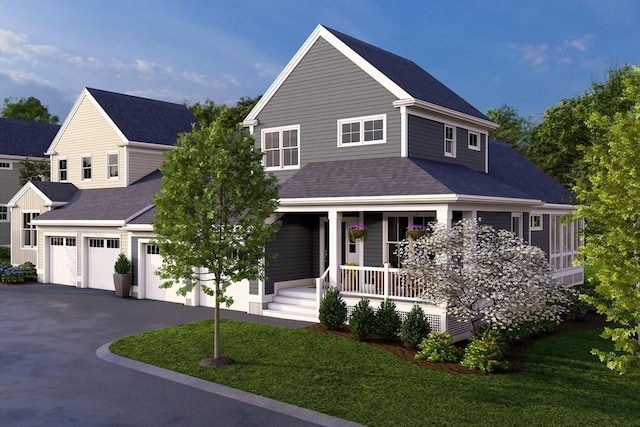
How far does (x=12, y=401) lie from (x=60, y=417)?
1551 mm

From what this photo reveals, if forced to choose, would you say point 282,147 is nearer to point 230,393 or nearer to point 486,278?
point 486,278

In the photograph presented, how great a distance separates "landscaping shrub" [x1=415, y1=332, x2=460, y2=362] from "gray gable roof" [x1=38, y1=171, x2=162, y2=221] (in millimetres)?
15453

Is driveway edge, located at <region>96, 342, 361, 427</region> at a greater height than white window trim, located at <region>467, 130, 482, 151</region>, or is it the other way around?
white window trim, located at <region>467, 130, 482, 151</region>

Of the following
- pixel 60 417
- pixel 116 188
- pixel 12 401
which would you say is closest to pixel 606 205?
pixel 60 417

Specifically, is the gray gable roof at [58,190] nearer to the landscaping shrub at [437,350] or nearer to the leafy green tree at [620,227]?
the landscaping shrub at [437,350]

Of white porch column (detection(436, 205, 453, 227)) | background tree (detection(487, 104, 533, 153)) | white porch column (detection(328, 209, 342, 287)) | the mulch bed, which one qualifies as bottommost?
the mulch bed

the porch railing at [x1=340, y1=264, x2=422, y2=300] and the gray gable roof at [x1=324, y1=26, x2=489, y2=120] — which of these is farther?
the gray gable roof at [x1=324, y1=26, x2=489, y2=120]

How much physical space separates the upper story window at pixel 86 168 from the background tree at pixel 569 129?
118ft

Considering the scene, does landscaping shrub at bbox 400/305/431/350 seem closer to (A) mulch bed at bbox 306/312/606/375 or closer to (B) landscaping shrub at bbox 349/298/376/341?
(A) mulch bed at bbox 306/312/606/375

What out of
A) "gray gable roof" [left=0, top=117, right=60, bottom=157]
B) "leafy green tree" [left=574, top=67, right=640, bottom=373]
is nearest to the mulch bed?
"leafy green tree" [left=574, top=67, right=640, bottom=373]

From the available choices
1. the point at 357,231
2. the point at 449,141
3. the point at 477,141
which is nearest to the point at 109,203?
the point at 357,231

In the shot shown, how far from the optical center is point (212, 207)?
12922 mm

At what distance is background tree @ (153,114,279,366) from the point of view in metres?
12.8

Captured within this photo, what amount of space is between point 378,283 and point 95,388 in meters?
9.32
